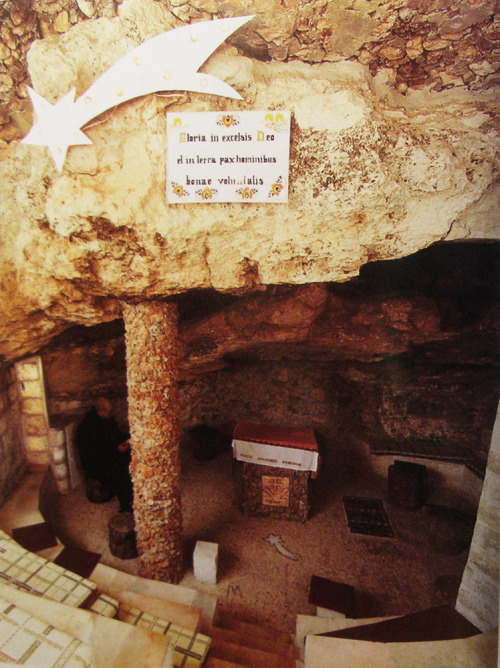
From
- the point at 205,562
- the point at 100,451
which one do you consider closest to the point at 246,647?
the point at 205,562

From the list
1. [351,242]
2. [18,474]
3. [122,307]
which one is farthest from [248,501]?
[351,242]

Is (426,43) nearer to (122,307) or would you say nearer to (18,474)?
(122,307)

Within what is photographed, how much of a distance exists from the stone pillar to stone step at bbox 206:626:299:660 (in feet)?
3.02

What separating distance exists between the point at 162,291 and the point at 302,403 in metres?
4.88

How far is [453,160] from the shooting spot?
2686mm

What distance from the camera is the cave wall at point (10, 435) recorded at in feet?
16.0

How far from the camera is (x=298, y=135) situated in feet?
8.90

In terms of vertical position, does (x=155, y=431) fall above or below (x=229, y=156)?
below

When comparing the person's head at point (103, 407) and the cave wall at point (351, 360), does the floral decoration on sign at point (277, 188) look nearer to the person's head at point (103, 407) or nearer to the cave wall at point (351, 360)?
the cave wall at point (351, 360)

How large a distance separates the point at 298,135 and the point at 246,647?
4.29 meters

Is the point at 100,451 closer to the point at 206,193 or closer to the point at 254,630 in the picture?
the point at 254,630

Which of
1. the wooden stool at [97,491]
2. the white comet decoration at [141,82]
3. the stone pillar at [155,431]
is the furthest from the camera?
the wooden stool at [97,491]

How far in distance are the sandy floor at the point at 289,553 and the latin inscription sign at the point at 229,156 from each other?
14.6ft

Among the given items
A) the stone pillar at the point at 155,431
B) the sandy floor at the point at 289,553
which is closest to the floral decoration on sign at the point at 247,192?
the stone pillar at the point at 155,431
